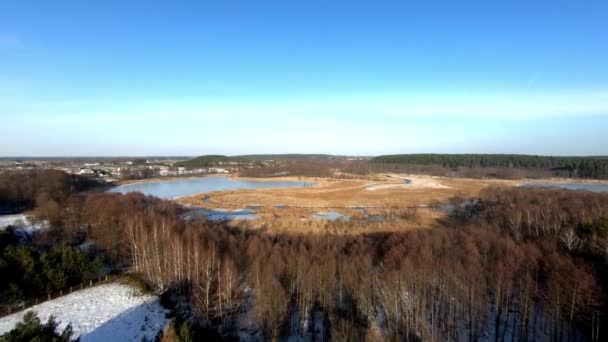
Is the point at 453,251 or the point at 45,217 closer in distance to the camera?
the point at 453,251

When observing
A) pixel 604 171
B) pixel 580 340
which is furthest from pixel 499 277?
A: pixel 604 171

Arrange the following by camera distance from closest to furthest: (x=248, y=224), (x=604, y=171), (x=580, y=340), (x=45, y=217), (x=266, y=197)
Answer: (x=580, y=340) < (x=45, y=217) < (x=248, y=224) < (x=266, y=197) < (x=604, y=171)

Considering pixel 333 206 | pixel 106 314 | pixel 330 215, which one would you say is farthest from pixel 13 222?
pixel 333 206

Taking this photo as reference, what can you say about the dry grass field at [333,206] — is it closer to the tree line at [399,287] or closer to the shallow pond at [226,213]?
the shallow pond at [226,213]

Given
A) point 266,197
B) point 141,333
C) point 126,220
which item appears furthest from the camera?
point 266,197

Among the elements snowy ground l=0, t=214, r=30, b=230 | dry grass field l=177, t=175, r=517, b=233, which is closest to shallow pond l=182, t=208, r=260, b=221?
dry grass field l=177, t=175, r=517, b=233

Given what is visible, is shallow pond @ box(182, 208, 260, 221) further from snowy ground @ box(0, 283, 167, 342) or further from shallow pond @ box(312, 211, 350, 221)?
snowy ground @ box(0, 283, 167, 342)

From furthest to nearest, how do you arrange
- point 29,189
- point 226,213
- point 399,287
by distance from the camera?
point 29,189, point 226,213, point 399,287

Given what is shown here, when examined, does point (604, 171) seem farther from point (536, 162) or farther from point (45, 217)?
point (45, 217)

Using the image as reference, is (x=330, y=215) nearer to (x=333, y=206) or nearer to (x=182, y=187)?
(x=333, y=206)
